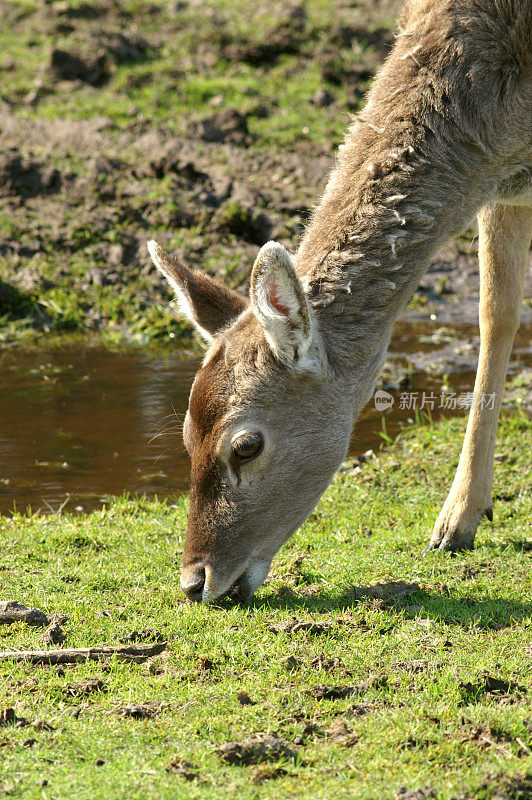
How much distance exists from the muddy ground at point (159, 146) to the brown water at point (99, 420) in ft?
3.10

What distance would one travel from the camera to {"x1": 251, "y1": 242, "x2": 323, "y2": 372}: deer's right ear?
454 cm

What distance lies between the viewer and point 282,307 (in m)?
4.74

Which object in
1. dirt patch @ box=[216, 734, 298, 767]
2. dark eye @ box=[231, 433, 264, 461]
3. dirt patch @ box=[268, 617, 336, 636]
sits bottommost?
dirt patch @ box=[216, 734, 298, 767]

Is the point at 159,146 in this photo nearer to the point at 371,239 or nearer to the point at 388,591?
the point at 371,239

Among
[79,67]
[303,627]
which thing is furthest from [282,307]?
[79,67]

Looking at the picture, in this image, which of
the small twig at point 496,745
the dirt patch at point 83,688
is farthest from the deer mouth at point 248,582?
the small twig at point 496,745

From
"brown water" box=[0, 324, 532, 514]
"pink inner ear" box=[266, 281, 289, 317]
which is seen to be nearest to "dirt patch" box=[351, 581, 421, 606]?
"pink inner ear" box=[266, 281, 289, 317]

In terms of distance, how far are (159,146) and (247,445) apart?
387 inches

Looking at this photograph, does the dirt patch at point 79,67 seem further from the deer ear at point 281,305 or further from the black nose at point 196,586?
the black nose at point 196,586

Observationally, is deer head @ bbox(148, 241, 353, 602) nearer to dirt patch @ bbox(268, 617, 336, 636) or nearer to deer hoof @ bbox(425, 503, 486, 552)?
dirt patch @ bbox(268, 617, 336, 636)

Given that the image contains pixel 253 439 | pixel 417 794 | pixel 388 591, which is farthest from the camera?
pixel 388 591

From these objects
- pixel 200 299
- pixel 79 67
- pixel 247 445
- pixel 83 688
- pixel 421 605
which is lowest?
pixel 83 688

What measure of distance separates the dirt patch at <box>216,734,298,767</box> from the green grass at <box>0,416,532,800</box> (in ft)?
0.13

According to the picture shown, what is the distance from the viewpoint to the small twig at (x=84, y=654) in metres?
4.66
